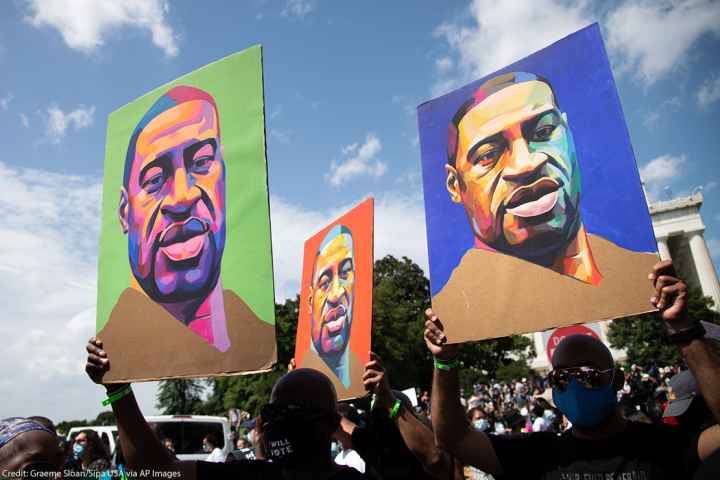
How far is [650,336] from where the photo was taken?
40062 millimetres

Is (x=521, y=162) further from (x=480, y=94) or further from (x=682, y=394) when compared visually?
(x=682, y=394)

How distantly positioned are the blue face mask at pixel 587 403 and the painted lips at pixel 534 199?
3.20ft

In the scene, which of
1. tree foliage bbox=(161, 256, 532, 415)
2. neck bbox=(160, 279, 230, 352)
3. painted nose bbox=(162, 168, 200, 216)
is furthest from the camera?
tree foliage bbox=(161, 256, 532, 415)

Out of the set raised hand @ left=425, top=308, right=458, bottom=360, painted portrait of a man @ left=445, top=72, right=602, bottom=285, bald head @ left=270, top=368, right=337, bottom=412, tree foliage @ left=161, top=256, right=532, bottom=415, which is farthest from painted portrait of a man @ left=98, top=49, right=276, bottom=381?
tree foliage @ left=161, top=256, right=532, bottom=415

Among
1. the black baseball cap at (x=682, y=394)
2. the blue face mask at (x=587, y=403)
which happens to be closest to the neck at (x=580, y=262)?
the blue face mask at (x=587, y=403)

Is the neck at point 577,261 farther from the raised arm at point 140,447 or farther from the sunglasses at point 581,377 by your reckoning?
the raised arm at point 140,447

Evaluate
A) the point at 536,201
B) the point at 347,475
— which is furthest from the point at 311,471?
the point at 536,201

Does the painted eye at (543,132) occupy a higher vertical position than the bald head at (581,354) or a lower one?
higher

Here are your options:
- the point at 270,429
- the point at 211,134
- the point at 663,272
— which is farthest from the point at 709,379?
the point at 211,134

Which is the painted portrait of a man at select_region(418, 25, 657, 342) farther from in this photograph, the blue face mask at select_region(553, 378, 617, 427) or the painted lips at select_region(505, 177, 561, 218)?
the blue face mask at select_region(553, 378, 617, 427)

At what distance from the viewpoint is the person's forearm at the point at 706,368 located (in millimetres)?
2117

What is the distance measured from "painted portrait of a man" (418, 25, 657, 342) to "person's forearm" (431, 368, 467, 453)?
289mm

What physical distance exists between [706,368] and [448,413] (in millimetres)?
1203

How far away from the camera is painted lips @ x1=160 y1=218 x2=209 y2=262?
10.7 ft
